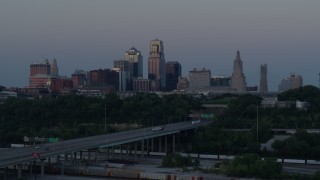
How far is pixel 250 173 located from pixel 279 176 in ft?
5.73

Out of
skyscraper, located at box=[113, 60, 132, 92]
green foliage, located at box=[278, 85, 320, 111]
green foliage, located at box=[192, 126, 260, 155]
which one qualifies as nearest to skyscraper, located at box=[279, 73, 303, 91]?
skyscraper, located at box=[113, 60, 132, 92]

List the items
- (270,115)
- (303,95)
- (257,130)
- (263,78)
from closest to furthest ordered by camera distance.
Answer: (257,130), (270,115), (303,95), (263,78)

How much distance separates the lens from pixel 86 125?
68750 mm

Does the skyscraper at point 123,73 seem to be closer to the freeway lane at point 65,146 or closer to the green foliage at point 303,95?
the green foliage at point 303,95

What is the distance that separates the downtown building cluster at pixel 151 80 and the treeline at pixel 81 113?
228 ft

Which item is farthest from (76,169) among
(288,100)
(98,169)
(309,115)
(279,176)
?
(288,100)

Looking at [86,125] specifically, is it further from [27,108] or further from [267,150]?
[267,150]

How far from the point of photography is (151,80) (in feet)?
596

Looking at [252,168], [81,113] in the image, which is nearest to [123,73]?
[81,113]

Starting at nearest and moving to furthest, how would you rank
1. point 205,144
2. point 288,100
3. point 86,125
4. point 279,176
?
point 279,176, point 205,144, point 86,125, point 288,100

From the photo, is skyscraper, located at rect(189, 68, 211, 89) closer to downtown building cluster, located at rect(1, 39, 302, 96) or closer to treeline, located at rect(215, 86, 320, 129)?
downtown building cluster, located at rect(1, 39, 302, 96)

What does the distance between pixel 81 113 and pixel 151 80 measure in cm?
10653

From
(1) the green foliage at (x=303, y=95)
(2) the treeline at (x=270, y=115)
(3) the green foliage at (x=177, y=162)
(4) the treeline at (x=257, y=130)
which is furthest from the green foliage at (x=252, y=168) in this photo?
(1) the green foliage at (x=303, y=95)

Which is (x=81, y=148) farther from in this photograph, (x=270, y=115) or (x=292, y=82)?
(x=292, y=82)
